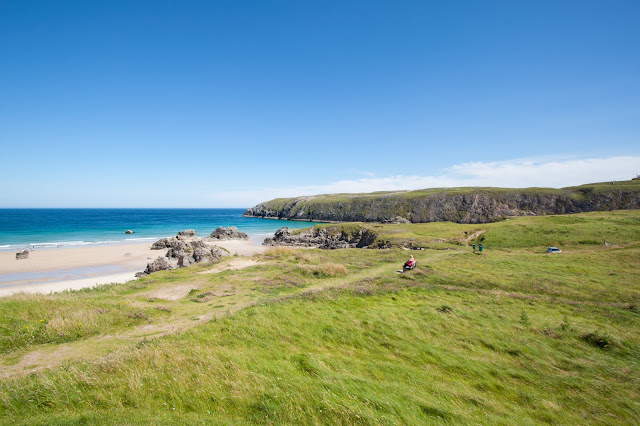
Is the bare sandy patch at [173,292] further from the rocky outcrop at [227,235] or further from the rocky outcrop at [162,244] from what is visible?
the rocky outcrop at [227,235]

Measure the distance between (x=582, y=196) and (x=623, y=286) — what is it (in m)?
135

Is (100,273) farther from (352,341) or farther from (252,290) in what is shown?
(352,341)

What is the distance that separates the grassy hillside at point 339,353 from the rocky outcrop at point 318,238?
52.5 m

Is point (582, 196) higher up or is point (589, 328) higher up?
point (582, 196)

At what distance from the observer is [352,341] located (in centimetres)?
1390

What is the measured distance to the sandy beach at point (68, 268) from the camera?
36625mm

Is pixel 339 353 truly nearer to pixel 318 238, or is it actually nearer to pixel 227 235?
pixel 318 238

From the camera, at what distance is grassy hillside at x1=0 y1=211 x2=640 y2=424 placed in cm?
835

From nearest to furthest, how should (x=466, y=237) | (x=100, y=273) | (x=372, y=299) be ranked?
(x=372, y=299)
(x=100, y=273)
(x=466, y=237)

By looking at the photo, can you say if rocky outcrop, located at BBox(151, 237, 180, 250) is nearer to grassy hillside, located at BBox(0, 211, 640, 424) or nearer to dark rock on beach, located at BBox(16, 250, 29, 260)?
dark rock on beach, located at BBox(16, 250, 29, 260)

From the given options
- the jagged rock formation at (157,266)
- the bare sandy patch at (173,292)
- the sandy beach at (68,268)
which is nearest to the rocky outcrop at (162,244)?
the sandy beach at (68,268)

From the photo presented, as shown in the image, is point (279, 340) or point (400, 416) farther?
point (279, 340)

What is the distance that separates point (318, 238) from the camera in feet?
280

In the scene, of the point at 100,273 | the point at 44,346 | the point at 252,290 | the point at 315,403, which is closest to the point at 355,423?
the point at 315,403
